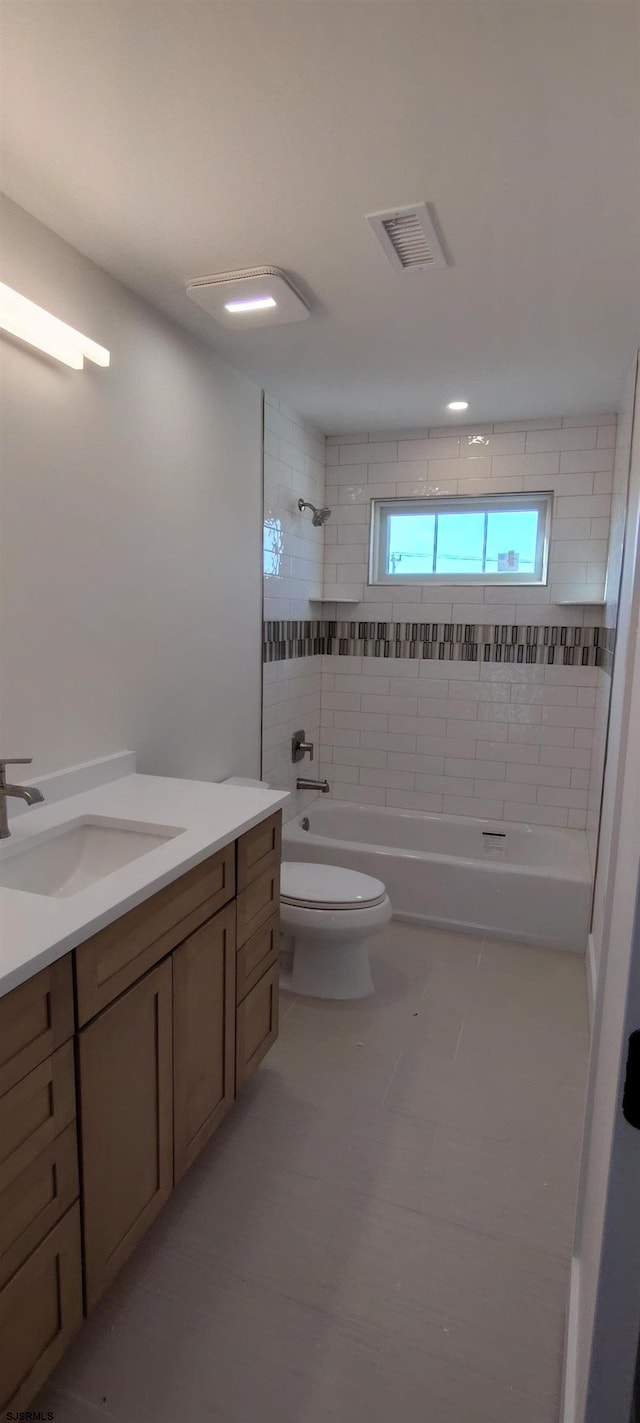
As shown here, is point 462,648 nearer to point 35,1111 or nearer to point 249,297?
point 249,297

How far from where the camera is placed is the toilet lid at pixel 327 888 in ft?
8.05

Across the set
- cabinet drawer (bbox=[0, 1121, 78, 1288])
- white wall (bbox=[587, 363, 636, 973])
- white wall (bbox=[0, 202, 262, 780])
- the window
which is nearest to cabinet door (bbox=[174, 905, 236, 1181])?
cabinet drawer (bbox=[0, 1121, 78, 1288])

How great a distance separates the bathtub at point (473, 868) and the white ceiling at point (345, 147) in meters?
2.16

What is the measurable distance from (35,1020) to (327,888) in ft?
5.14

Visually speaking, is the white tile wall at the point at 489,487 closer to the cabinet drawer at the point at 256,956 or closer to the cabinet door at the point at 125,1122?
the cabinet drawer at the point at 256,956

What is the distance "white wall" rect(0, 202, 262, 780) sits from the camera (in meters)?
1.67

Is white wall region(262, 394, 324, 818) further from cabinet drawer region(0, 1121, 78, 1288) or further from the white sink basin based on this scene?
cabinet drawer region(0, 1121, 78, 1288)

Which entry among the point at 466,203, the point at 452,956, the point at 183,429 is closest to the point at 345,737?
the point at 452,956

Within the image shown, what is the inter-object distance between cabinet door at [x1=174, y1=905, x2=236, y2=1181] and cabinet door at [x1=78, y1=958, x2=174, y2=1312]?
0.13 feet

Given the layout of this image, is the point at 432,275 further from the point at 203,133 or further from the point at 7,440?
the point at 7,440

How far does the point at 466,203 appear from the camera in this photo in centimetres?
157

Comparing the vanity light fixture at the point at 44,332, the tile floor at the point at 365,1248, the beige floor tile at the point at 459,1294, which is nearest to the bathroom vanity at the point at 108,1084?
the tile floor at the point at 365,1248

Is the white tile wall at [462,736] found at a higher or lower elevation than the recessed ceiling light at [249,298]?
lower

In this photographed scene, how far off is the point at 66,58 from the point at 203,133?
27 centimetres
